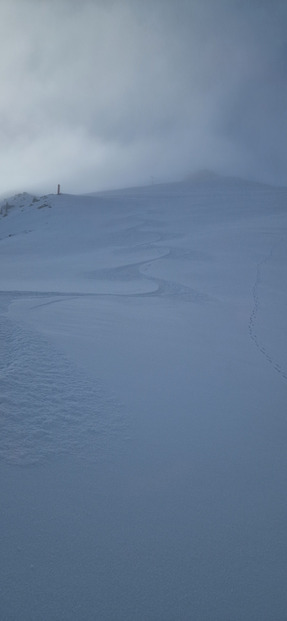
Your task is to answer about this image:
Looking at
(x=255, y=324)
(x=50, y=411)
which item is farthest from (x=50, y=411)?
(x=255, y=324)

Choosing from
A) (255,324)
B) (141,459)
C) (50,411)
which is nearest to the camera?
(141,459)

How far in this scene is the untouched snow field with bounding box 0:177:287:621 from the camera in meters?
1.77

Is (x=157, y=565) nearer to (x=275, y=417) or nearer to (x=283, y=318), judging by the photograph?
(x=275, y=417)

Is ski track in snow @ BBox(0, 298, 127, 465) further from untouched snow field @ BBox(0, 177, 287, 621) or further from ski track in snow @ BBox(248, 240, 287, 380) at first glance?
ski track in snow @ BBox(248, 240, 287, 380)

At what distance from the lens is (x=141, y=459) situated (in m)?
2.68

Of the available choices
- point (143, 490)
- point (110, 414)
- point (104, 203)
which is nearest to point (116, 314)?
point (110, 414)

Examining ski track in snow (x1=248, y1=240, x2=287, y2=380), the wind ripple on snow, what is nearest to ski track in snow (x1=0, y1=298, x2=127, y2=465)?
the wind ripple on snow

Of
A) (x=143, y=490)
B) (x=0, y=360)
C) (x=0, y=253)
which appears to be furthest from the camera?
(x=0, y=253)

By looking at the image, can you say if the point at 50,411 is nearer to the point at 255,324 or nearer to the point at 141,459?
the point at 141,459

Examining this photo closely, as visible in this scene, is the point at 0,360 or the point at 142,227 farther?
the point at 142,227

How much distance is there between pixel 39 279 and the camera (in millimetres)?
9828

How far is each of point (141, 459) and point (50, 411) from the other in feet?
2.84

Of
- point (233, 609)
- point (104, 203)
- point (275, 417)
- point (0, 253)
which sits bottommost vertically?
point (233, 609)

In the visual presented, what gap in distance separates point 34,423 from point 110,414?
2.22 ft
